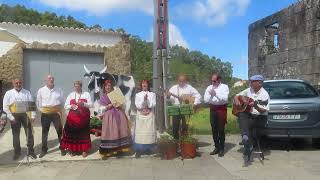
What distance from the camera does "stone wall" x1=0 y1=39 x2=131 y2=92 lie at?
44.6 ft

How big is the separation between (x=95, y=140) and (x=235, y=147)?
11.0 feet

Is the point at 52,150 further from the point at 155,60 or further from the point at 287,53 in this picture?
the point at 287,53

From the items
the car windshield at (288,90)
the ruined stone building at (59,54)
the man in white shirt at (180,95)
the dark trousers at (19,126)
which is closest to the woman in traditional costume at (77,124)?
the dark trousers at (19,126)

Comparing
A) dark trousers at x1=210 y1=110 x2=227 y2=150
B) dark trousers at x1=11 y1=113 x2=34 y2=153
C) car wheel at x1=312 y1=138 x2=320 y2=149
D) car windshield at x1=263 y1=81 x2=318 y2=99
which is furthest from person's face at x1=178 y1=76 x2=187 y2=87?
car wheel at x1=312 y1=138 x2=320 y2=149

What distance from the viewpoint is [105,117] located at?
977 cm

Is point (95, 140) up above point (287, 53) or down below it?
below

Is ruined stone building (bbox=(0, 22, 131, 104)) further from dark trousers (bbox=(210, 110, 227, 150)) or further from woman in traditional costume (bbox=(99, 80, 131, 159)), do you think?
dark trousers (bbox=(210, 110, 227, 150))

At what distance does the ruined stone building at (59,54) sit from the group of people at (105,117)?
3.96 metres

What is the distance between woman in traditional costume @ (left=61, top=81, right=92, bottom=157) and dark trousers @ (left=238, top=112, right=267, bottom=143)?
3.19 meters

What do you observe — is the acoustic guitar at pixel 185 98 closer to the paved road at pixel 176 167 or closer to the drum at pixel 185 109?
the drum at pixel 185 109

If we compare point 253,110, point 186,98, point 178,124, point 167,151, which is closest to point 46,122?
point 167,151

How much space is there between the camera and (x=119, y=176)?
815 cm

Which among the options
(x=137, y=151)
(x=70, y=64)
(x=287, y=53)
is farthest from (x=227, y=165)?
(x=287, y=53)

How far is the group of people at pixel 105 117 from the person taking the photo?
9617 mm
